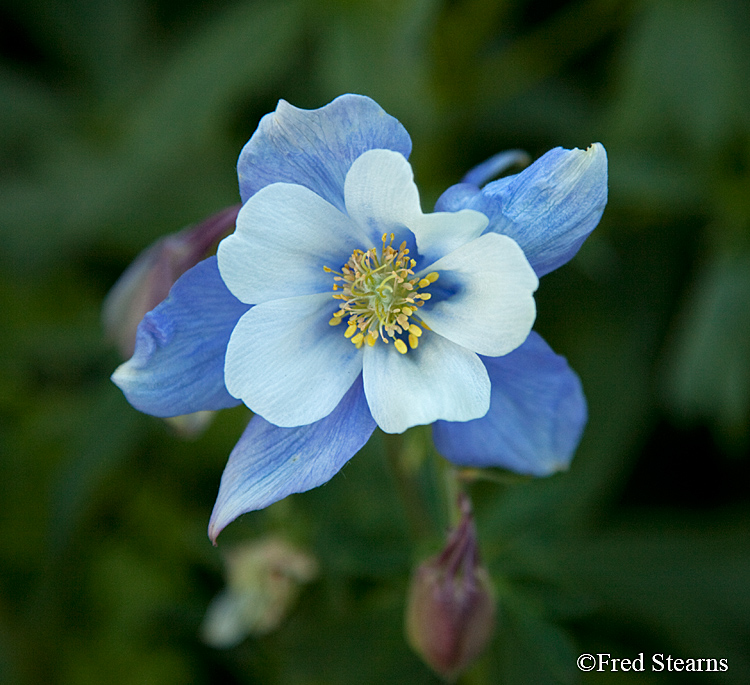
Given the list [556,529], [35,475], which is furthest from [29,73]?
[556,529]

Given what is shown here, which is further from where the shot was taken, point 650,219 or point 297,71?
point 297,71

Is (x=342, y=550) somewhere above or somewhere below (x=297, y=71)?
below

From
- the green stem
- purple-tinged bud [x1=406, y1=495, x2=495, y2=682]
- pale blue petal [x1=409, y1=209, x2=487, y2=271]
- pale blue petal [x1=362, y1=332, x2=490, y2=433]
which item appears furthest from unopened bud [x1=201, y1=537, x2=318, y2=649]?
pale blue petal [x1=409, y1=209, x2=487, y2=271]

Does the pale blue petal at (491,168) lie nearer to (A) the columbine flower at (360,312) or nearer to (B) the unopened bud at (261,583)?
(A) the columbine flower at (360,312)

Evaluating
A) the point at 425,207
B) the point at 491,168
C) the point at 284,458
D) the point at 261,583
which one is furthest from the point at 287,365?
the point at 425,207

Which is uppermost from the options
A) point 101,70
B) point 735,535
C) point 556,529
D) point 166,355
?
point 101,70

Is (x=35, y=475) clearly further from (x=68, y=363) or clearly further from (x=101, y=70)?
(x=101, y=70)
